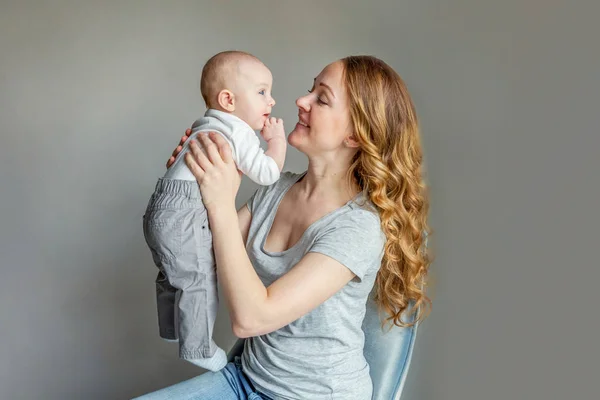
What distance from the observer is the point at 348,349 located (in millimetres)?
1671

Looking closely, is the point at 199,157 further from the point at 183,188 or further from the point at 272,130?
the point at 272,130

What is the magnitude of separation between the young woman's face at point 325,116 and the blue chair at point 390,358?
0.54 metres

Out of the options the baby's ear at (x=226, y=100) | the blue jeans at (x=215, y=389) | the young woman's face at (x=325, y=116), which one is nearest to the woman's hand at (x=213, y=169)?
the baby's ear at (x=226, y=100)

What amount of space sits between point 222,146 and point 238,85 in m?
0.19

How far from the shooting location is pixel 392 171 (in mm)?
1688

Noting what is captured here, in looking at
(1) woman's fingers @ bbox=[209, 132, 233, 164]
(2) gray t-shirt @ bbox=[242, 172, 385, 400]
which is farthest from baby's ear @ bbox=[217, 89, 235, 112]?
(2) gray t-shirt @ bbox=[242, 172, 385, 400]

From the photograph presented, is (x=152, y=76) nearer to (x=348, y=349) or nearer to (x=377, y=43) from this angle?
(x=377, y=43)

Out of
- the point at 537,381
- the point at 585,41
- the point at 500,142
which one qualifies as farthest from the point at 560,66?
the point at 537,381

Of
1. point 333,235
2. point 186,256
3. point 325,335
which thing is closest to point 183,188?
point 186,256

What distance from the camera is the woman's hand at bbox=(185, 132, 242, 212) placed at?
1516mm

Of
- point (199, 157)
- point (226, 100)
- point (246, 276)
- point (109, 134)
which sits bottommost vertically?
point (246, 276)

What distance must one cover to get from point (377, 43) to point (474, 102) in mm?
663

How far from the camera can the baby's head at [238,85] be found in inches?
65.0

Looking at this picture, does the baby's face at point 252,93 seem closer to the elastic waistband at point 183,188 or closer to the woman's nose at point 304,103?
the woman's nose at point 304,103
